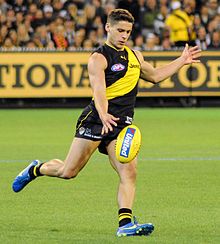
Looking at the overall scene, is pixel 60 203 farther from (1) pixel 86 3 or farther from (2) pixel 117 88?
(1) pixel 86 3

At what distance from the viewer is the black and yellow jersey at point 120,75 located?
895 centimetres

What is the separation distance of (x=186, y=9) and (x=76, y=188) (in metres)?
14.3

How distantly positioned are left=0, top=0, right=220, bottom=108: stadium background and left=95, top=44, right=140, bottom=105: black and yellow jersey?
50.9ft

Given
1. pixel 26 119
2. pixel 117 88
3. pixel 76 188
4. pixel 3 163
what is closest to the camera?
pixel 117 88

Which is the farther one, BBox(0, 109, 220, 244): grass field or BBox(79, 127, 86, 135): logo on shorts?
BBox(79, 127, 86, 135): logo on shorts

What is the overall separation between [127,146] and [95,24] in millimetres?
17538

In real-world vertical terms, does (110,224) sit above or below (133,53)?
below

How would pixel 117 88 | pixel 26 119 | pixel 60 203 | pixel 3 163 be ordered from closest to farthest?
pixel 117 88, pixel 60 203, pixel 3 163, pixel 26 119

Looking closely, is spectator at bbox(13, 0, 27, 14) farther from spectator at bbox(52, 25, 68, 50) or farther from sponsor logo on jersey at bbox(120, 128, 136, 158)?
sponsor logo on jersey at bbox(120, 128, 136, 158)

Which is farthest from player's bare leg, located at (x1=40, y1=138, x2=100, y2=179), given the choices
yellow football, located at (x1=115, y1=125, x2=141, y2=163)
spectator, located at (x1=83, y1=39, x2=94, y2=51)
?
spectator, located at (x1=83, y1=39, x2=94, y2=51)

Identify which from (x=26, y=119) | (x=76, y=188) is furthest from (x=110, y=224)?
(x=26, y=119)

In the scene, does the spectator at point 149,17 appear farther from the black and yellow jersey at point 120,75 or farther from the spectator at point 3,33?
the black and yellow jersey at point 120,75

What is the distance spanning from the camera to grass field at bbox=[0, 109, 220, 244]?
29.1ft

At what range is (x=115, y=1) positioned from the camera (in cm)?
2733
